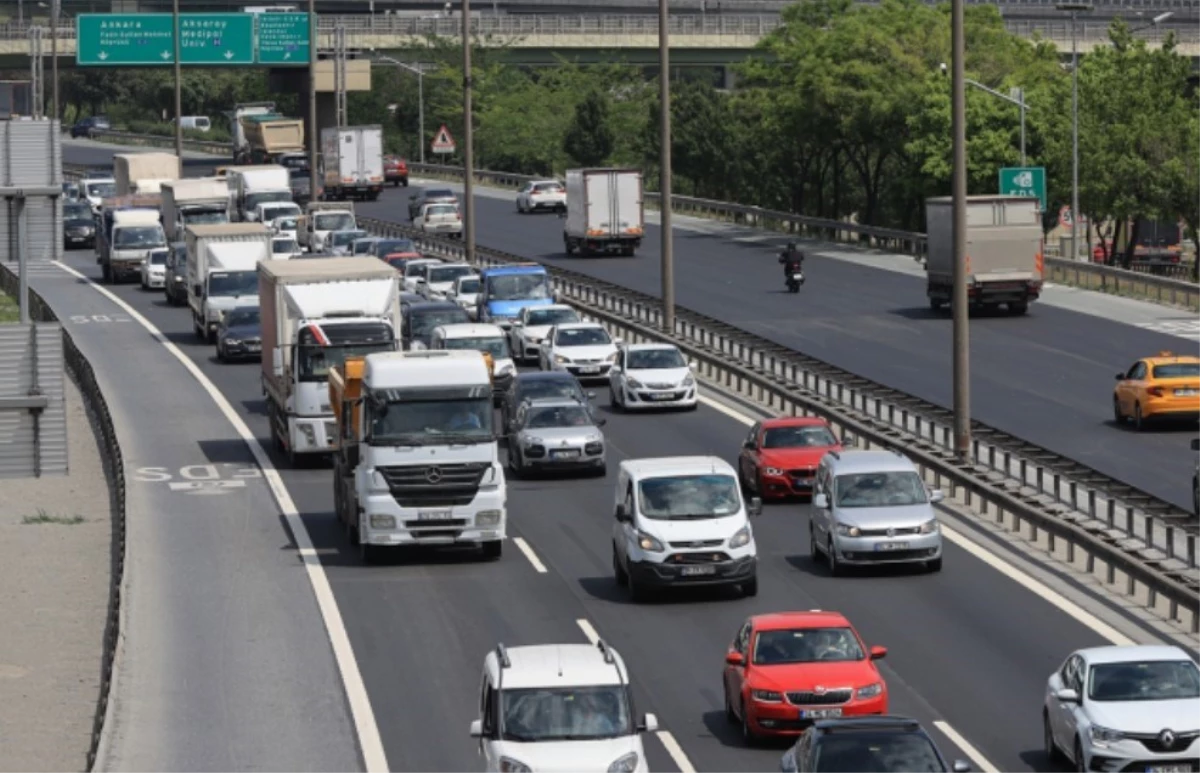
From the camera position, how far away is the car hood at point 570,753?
20.6m

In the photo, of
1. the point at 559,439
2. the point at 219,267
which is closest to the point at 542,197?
the point at 219,267

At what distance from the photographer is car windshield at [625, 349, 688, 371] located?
166 feet

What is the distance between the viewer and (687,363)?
5141 cm

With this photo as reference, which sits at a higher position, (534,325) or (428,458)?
(534,325)

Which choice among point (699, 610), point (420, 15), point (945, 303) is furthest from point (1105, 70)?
point (420, 15)

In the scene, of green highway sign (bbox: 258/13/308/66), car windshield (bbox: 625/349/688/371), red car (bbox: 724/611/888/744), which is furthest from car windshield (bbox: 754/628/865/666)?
green highway sign (bbox: 258/13/308/66)

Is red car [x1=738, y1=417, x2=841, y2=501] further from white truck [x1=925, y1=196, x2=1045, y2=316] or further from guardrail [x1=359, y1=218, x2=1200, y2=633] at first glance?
white truck [x1=925, y1=196, x2=1045, y2=316]

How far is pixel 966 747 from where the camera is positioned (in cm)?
2402

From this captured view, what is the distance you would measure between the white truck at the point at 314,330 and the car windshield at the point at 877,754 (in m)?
24.2

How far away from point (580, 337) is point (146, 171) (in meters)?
46.5

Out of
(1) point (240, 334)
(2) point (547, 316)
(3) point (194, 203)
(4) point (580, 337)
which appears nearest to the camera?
(4) point (580, 337)

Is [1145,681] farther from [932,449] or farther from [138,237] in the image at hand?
[138,237]

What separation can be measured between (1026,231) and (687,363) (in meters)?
16.6

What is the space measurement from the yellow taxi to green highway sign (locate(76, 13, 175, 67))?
95.2 metres
